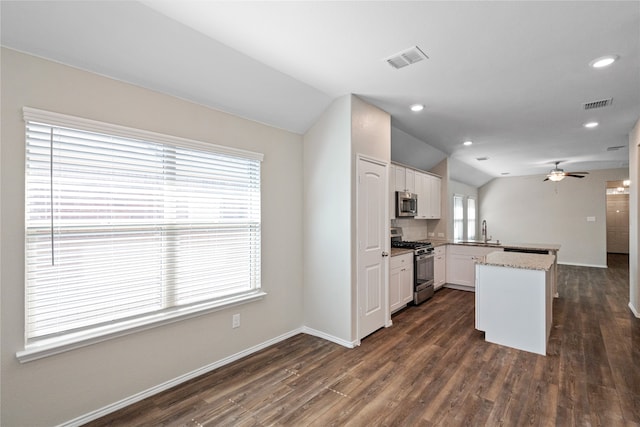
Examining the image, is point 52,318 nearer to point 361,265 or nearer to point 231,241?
point 231,241

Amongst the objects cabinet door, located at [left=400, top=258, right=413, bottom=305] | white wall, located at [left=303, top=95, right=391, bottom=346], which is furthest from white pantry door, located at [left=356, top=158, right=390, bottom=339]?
cabinet door, located at [left=400, top=258, right=413, bottom=305]

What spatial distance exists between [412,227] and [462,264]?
115 centimetres

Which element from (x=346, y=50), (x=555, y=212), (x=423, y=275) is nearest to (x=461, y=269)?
(x=423, y=275)

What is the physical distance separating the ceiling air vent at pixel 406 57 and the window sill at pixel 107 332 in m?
2.65

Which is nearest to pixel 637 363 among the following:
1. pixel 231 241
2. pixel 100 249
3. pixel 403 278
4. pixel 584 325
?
pixel 584 325

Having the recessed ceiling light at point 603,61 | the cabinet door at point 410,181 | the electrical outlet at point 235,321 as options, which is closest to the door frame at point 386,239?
the electrical outlet at point 235,321

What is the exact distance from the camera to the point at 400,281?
4.42m

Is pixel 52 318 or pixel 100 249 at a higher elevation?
pixel 100 249

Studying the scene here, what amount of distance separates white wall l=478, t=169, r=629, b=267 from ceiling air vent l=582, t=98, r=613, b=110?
5.99 metres

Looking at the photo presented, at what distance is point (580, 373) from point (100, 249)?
415cm

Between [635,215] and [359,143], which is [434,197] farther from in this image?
[359,143]

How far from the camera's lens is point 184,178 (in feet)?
8.77

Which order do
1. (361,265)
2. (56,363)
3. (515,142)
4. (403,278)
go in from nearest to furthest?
1. (56,363)
2. (361,265)
3. (403,278)
4. (515,142)

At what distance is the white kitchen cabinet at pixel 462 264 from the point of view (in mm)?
5625
